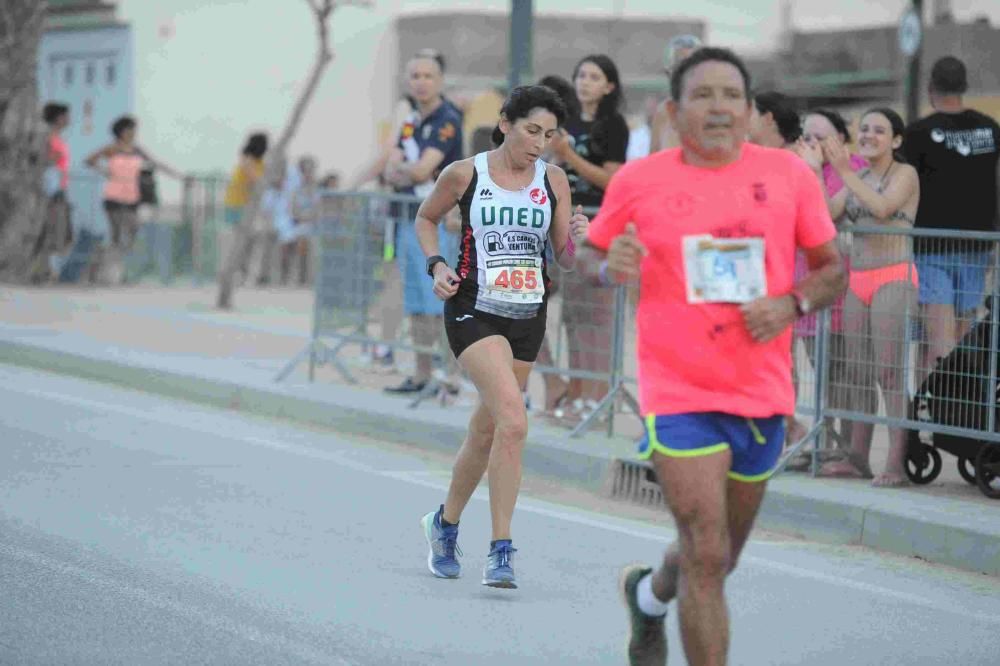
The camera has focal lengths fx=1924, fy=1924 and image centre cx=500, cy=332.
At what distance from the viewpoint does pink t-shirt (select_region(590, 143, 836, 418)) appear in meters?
5.54

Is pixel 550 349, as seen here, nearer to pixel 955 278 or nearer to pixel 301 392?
pixel 301 392

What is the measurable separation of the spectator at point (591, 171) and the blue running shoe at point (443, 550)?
348 cm

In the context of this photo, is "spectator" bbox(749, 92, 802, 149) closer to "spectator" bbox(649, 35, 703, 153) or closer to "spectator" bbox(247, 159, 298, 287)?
"spectator" bbox(649, 35, 703, 153)

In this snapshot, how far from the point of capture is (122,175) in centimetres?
2211

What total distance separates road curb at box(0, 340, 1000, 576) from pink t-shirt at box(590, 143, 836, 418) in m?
3.17

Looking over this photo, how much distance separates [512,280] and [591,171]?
141 inches

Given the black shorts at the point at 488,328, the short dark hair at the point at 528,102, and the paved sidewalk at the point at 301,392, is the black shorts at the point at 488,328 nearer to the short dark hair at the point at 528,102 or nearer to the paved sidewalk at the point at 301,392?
the short dark hair at the point at 528,102

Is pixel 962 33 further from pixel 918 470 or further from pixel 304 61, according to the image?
pixel 918 470

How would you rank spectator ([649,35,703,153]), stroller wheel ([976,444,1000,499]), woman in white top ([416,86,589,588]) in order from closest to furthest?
1. woman in white top ([416,86,589,588])
2. stroller wheel ([976,444,1000,499])
3. spectator ([649,35,703,153])

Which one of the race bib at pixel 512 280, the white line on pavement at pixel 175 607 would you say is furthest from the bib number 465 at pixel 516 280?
the white line on pavement at pixel 175 607

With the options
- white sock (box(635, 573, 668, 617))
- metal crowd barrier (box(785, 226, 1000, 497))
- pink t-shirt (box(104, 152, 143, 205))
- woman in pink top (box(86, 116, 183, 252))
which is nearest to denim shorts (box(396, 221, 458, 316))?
metal crowd barrier (box(785, 226, 1000, 497))

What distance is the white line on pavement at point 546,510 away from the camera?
7.80 metres

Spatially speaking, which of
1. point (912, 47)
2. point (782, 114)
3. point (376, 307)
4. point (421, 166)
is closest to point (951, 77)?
point (782, 114)

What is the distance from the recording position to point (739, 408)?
18.1 ft
